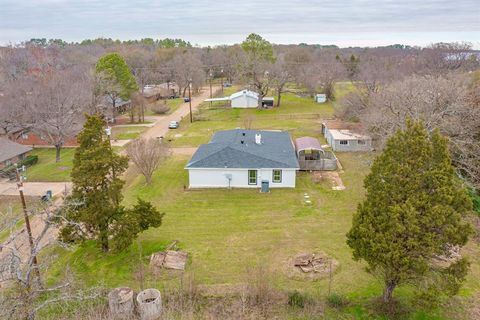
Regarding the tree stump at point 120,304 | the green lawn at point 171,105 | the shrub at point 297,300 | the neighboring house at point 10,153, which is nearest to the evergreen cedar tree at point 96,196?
the tree stump at point 120,304

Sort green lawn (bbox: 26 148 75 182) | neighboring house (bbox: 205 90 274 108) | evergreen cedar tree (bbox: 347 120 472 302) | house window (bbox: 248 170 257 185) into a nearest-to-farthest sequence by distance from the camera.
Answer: evergreen cedar tree (bbox: 347 120 472 302)
house window (bbox: 248 170 257 185)
green lawn (bbox: 26 148 75 182)
neighboring house (bbox: 205 90 274 108)

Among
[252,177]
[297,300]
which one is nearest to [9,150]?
[252,177]

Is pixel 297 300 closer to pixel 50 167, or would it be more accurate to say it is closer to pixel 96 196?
pixel 96 196

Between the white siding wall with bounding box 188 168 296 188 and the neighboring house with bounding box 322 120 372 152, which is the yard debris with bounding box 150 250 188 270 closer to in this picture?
the white siding wall with bounding box 188 168 296 188

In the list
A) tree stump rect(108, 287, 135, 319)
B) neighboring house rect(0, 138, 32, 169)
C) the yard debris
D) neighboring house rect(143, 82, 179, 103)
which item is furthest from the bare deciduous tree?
neighboring house rect(143, 82, 179, 103)

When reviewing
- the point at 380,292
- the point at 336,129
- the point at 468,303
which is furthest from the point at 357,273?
the point at 336,129

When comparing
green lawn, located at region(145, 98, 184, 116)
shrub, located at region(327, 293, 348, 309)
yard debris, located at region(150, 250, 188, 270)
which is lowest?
shrub, located at region(327, 293, 348, 309)

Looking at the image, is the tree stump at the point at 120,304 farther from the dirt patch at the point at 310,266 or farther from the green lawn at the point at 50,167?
the green lawn at the point at 50,167
